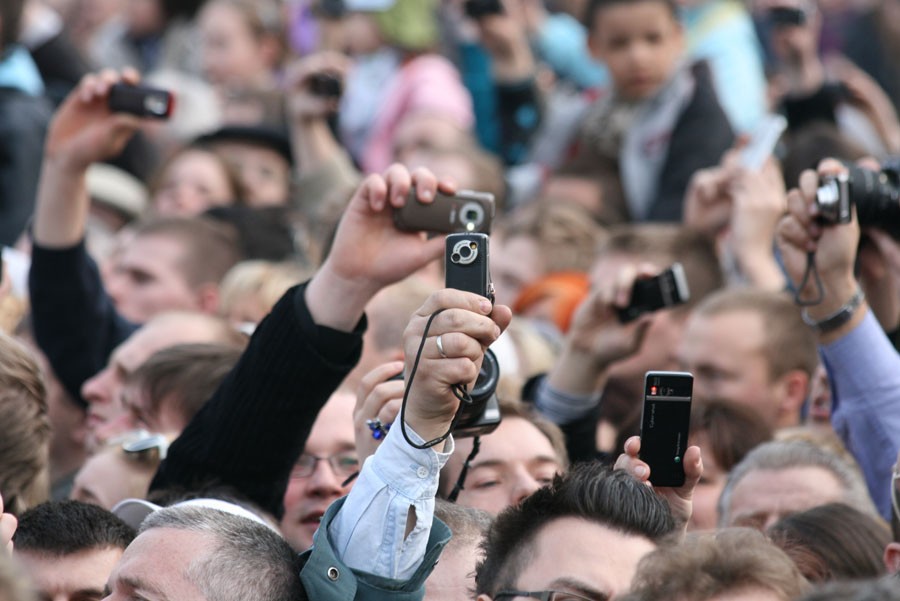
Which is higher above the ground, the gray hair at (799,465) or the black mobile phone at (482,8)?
the gray hair at (799,465)

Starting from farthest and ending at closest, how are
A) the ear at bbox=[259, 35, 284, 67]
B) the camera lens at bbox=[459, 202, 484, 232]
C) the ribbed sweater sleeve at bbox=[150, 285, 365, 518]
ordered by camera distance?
the ear at bbox=[259, 35, 284, 67], the camera lens at bbox=[459, 202, 484, 232], the ribbed sweater sleeve at bbox=[150, 285, 365, 518]

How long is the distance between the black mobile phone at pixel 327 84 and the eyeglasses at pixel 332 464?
3642 mm

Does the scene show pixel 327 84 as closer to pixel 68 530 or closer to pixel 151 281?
pixel 151 281

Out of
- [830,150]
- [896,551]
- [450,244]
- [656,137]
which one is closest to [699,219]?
[830,150]

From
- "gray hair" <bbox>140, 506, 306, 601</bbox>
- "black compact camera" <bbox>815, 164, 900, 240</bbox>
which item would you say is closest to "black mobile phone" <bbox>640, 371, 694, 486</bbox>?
"gray hair" <bbox>140, 506, 306, 601</bbox>

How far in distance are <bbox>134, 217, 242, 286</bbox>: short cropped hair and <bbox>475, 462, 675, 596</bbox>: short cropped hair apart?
3.56 m

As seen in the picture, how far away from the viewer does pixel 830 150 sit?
6.38 metres

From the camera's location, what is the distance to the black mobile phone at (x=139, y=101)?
5.02m

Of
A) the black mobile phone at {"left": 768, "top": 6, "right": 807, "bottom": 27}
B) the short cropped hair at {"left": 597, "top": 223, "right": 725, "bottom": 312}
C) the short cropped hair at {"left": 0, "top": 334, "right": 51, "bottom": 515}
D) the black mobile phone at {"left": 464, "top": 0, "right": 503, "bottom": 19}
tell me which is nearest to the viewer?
the short cropped hair at {"left": 0, "top": 334, "right": 51, "bottom": 515}

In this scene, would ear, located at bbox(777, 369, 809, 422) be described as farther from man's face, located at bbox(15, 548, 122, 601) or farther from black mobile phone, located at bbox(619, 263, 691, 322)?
man's face, located at bbox(15, 548, 122, 601)

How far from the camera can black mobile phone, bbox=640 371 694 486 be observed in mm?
3125

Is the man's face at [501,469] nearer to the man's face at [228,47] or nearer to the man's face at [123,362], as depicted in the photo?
the man's face at [123,362]

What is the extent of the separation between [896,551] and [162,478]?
5.82 feet

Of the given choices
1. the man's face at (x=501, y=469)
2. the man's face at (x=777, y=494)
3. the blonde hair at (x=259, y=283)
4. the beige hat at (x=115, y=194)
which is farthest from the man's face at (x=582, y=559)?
the beige hat at (x=115, y=194)
